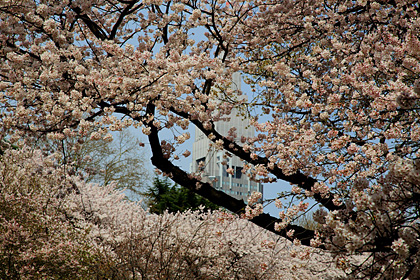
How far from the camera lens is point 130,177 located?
19562 millimetres

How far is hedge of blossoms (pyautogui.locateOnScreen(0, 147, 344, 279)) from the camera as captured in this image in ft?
19.8

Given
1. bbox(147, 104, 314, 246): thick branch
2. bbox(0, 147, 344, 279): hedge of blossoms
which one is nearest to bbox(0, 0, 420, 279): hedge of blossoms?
→ bbox(147, 104, 314, 246): thick branch

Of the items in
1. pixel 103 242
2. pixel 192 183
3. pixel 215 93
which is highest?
pixel 215 93

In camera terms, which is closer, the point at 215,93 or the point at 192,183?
the point at 192,183

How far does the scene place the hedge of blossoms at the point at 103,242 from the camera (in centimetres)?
605

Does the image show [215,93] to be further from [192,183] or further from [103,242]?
[103,242]

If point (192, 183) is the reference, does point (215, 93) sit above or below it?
above

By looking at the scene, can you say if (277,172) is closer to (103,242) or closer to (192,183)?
(192,183)

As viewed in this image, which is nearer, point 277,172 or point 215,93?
point 277,172

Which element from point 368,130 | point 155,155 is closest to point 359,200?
point 368,130

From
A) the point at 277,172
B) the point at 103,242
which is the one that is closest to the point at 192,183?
the point at 277,172

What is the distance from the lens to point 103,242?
262 inches

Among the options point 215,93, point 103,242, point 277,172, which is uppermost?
point 215,93

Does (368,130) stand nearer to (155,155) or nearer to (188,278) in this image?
(155,155)
